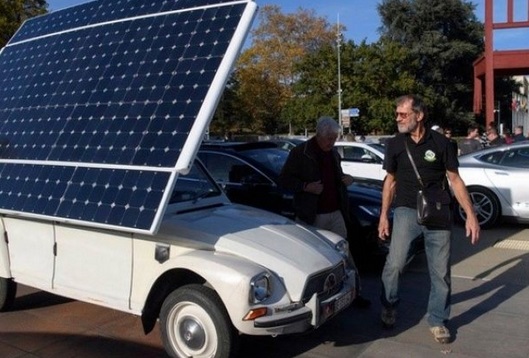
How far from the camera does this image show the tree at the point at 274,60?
6134 centimetres

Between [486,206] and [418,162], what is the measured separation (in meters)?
Result: 5.74

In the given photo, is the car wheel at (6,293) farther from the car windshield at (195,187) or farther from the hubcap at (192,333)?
the hubcap at (192,333)

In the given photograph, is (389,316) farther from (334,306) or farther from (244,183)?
(244,183)

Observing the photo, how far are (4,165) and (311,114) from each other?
146ft

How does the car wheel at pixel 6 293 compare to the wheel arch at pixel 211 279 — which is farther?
the car wheel at pixel 6 293

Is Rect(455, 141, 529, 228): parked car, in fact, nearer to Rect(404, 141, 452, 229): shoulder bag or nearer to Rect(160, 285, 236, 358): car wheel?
Rect(404, 141, 452, 229): shoulder bag

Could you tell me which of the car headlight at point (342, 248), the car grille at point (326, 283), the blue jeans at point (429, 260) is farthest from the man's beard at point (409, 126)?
the car grille at point (326, 283)

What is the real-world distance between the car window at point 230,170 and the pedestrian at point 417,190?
8.99ft

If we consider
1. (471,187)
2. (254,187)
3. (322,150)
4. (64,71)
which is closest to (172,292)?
(322,150)

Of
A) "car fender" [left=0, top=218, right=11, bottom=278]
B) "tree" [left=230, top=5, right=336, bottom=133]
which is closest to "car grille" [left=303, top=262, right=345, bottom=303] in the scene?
"car fender" [left=0, top=218, right=11, bottom=278]

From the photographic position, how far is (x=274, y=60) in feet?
207

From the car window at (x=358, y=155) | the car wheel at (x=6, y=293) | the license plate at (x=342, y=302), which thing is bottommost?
the car wheel at (x=6, y=293)

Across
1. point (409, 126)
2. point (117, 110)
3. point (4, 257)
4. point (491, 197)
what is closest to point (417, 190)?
point (409, 126)

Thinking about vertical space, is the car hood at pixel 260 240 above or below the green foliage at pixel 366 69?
below
